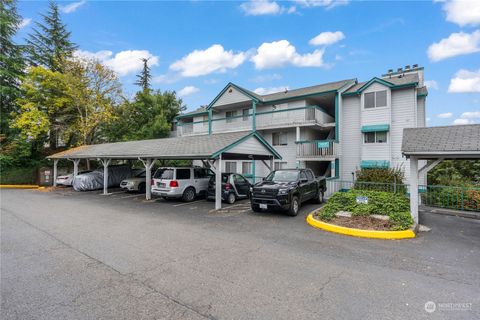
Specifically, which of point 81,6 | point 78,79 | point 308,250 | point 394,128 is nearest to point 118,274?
point 308,250

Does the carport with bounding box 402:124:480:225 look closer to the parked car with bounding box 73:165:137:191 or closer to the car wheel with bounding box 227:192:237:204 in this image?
the car wheel with bounding box 227:192:237:204

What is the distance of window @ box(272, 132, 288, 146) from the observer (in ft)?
64.2

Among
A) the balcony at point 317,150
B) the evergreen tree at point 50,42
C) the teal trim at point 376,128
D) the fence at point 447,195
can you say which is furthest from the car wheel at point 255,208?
the evergreen tree at point 50,42

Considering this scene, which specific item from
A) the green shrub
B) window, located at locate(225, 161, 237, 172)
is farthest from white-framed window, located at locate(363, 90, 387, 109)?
window, located at locate(225, 161, 237, 172)

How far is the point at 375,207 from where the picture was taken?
822 cm

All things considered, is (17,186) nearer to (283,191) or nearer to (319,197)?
(283,191)

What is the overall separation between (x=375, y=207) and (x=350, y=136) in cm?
1031

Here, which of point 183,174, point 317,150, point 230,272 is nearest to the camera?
point 230,272

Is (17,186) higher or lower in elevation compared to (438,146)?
lower

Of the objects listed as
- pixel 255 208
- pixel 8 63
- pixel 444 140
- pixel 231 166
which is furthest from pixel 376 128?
pixel 8 63

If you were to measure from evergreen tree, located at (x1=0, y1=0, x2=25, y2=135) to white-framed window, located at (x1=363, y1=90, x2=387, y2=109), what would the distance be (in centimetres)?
3213

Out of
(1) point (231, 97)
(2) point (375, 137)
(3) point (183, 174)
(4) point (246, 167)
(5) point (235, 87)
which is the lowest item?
(3) point (183, 174)

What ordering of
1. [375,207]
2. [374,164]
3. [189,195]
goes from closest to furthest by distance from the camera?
[375,207], [189,195], [374,164]

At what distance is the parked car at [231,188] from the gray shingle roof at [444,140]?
763 cm
